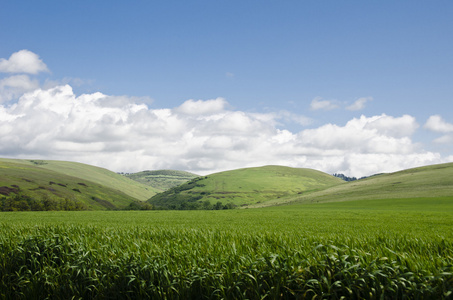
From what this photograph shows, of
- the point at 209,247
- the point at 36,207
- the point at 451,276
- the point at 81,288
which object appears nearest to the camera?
the point at 451,276

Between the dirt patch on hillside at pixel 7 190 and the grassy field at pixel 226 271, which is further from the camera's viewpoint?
the dirt patch on hillside at pixel 7 190

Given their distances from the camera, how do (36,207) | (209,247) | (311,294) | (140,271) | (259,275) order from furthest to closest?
(36,207), (209,247), (140,271), (259,275), (311,294)

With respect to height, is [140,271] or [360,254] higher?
[360,254]

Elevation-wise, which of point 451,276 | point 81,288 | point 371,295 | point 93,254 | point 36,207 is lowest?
point 36,207

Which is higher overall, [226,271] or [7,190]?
[226,271]

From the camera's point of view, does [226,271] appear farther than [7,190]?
No

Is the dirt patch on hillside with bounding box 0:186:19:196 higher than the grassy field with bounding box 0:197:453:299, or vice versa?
the grassy field with bounding box 0:197:453:299

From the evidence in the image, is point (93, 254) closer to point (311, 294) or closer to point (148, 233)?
point (148, 233)

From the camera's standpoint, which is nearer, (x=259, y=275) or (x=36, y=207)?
(x=259, y=275)

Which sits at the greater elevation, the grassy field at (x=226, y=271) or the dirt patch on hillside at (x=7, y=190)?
the grassy field at (x=226, y=271)

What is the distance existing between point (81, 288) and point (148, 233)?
494 cm

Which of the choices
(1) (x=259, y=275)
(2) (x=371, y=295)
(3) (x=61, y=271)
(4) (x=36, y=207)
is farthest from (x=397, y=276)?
(4) (x=36, y=207)

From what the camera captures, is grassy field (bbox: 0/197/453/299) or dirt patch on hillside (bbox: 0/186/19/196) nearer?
grassy field (bbox: 0/197/453/299)

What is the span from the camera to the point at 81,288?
320 inches
